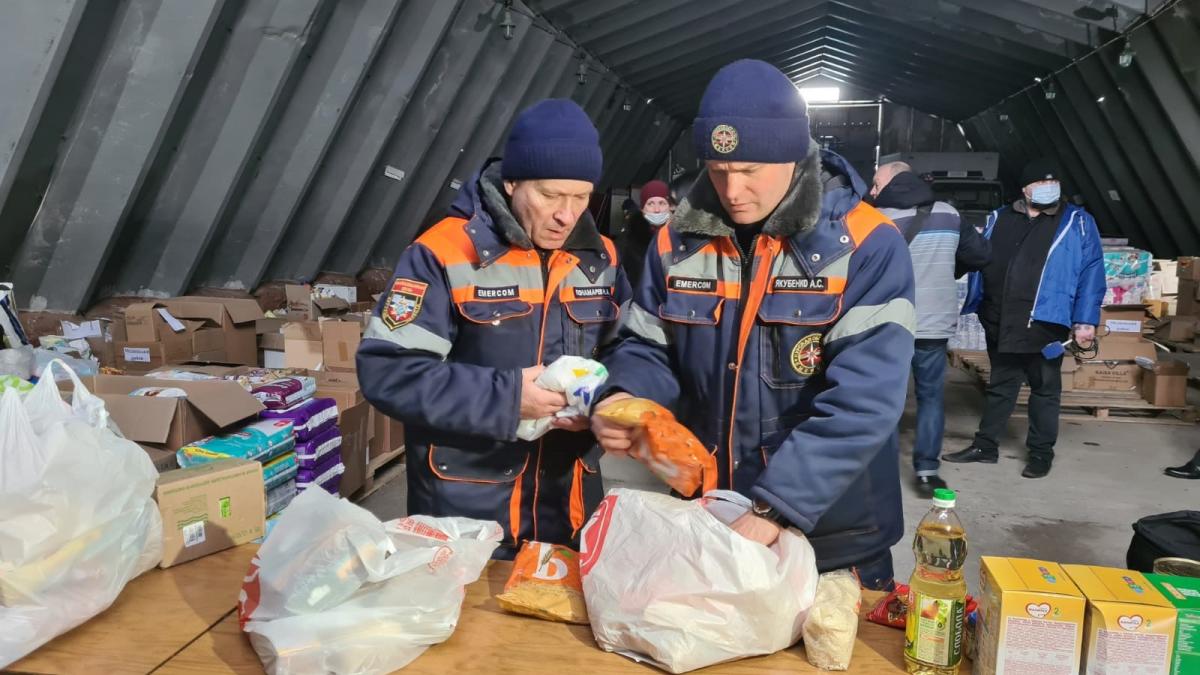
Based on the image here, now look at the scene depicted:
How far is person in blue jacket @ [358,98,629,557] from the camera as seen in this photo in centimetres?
161

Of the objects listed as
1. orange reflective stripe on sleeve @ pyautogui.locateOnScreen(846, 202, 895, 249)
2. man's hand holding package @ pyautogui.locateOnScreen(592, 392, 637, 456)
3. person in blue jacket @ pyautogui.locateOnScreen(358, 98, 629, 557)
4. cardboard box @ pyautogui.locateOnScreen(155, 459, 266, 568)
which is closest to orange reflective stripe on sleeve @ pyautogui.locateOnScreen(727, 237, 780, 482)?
orange reflective stripe on sleeve @ pyautogui.locateOnScreen(846, 202, 895, 249)

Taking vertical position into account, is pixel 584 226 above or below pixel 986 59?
below

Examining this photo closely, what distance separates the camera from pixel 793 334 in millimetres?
1465

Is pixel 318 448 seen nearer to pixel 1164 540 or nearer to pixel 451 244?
pixel 451 244

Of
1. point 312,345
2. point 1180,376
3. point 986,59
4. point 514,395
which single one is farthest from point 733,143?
point 986,59

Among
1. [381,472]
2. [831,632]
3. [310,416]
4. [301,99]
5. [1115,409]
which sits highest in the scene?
[1115,409]

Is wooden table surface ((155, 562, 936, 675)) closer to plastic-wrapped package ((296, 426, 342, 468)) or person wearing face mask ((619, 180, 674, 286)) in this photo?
plastic-wrapped package ((296, 426, 342, 468))

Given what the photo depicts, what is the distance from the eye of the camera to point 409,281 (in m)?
1.67

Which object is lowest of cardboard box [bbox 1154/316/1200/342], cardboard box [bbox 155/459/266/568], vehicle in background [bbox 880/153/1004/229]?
cardboard box [bbox 155/459/266/568]

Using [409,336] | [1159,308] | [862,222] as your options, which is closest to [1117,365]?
[1159,308]

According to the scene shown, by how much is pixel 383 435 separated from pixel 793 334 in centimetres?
328

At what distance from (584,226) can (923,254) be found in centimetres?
279

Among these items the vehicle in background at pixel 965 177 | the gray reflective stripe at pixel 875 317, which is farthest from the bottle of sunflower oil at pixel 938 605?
the vehicle in background at pixel 965 177

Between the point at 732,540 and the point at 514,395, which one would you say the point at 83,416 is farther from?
the point at 732,540
